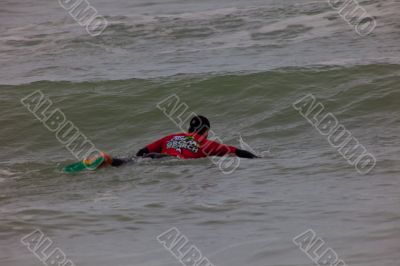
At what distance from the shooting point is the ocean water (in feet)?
26.1

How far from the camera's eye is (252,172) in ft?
35.6

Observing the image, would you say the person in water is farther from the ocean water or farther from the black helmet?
the ocean water

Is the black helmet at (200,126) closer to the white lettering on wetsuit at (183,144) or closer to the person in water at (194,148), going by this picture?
the person in water at (194,148)

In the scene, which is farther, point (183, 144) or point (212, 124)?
point (212, 124)

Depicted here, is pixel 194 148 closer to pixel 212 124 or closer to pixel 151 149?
pixel 151 149

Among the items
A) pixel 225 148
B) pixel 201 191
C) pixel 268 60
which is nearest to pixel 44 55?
pixel 268 60

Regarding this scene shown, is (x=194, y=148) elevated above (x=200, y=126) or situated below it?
below

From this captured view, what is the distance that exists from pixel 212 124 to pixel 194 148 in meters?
4.12

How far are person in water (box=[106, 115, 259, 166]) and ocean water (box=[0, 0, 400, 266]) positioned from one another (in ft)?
0.65

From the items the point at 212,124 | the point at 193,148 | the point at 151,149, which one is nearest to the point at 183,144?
the point at 193,148

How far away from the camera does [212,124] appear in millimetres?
15914

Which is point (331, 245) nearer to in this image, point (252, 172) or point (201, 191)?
point (201, 191)

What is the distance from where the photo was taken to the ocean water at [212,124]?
26.1 feet

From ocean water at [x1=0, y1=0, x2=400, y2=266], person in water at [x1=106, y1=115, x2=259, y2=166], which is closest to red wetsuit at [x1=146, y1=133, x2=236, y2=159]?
person in water at [x1=106, y1=115, x2=259, y2=166]
